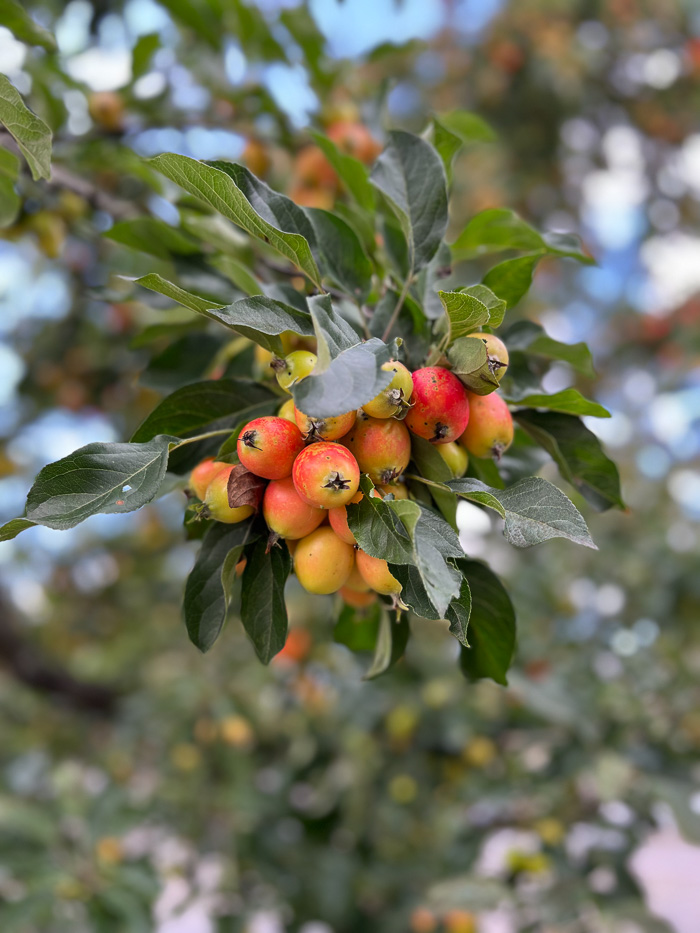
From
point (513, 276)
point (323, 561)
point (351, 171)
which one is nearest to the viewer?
point (323, 561)

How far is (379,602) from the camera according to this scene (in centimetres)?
62

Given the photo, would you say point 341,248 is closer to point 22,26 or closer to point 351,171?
point 351,171

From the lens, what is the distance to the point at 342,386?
0.38 metres

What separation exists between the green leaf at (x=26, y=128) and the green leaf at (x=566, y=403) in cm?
40

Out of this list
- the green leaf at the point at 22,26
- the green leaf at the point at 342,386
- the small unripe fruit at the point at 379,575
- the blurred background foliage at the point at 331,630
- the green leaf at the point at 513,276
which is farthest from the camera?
the blurred background foliage at the point at 331,630

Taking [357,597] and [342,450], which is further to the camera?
[357,597]

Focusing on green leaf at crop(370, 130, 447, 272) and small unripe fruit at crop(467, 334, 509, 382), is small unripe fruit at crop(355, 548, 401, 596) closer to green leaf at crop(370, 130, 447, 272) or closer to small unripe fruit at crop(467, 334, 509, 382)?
small unripe fruit at crop(467, 334, 509, 382)

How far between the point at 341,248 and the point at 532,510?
31cm

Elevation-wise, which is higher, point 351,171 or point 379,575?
point 351,171

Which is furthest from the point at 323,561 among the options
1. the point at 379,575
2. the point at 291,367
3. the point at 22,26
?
the point at 22,26

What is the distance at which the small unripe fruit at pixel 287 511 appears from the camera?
1.56 feet

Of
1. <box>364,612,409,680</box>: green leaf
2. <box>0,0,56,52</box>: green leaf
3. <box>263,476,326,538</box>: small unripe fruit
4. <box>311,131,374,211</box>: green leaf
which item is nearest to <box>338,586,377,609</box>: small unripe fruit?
<box>364,612,409,680</box>: green leaf

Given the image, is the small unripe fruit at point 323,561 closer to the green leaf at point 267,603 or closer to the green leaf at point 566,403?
the green leaf at point 267,603

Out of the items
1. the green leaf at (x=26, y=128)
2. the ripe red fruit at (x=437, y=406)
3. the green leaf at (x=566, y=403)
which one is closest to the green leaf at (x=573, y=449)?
the green leaf at (x=566, y=403)
